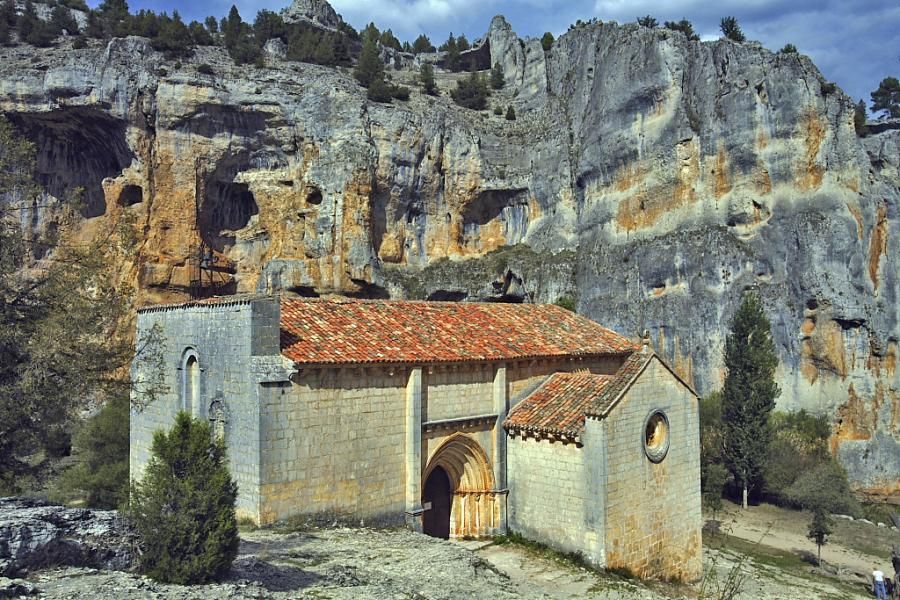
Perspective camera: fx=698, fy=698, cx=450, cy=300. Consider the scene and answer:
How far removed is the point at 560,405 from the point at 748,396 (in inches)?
819

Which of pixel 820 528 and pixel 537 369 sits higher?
pixel 537 369

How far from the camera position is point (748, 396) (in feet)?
118

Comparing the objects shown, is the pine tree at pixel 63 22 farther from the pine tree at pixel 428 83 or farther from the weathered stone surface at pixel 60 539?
the weathered stone surface at pixel 60 539

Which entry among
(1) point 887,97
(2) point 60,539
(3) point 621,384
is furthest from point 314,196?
(1) point 887,97

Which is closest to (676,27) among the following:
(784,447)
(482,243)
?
(482,243)

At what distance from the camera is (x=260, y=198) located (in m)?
52.1

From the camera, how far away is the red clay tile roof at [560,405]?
18125mm

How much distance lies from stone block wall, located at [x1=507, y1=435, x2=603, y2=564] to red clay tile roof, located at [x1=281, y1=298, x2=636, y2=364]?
290cm

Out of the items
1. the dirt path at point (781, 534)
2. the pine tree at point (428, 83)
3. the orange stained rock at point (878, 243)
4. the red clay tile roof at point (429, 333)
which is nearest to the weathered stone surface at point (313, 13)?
the pine tree at point (428, 83)

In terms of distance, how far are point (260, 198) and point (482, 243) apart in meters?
18.5

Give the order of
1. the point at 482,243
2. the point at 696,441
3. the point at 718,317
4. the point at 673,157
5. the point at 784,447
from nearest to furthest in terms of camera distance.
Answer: the point at 696,441 → the point at 784,447 → the point at 718,317 → the point at 673,157 → the point at 482,243

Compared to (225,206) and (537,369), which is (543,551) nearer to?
(537,369)

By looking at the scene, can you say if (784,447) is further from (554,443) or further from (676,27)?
(676,27)

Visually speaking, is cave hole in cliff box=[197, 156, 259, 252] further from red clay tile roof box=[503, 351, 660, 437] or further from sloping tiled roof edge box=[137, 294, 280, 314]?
red clay tile roof box=[503, 351, 660, 437]
